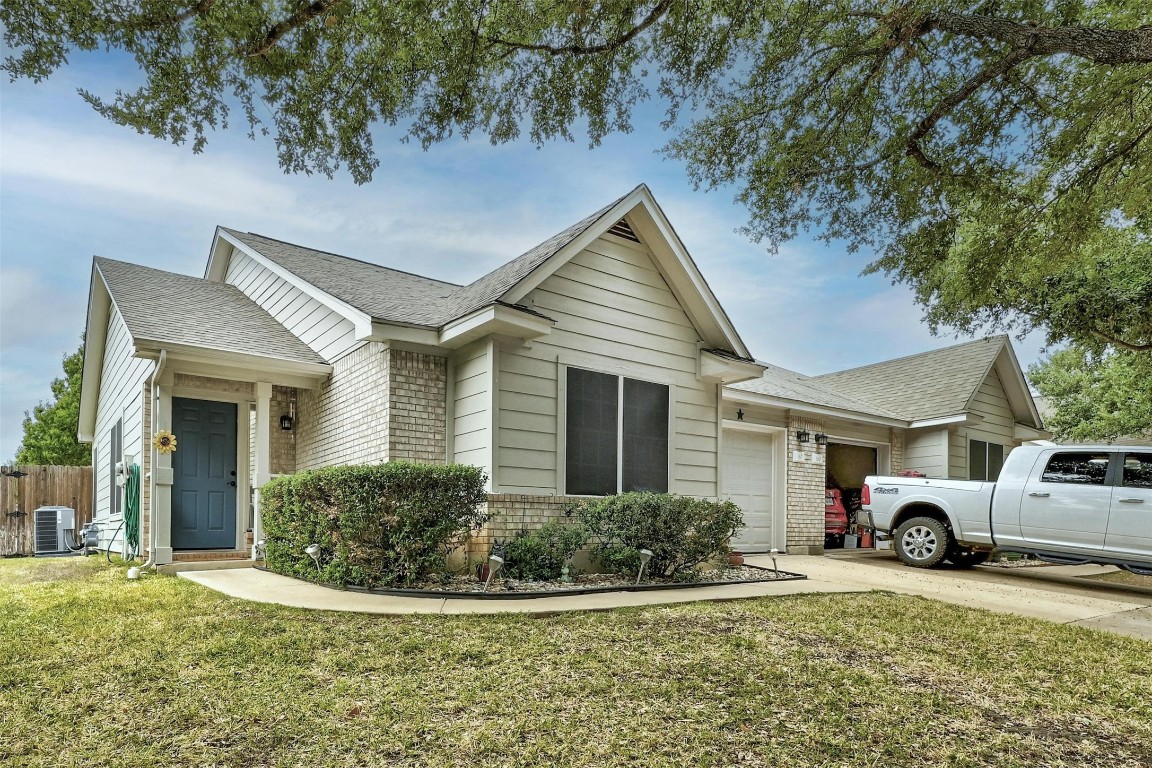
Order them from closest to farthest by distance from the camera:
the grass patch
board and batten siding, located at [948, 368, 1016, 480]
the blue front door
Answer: the grass patch, the blue front door, board and batten siding, located at [948, 368, 1016, 480]

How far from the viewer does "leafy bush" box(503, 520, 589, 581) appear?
734 cm

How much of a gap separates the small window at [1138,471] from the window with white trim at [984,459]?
6.91 m

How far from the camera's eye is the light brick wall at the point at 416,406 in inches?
309

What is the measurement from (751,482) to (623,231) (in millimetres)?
5140

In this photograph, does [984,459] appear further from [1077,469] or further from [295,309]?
[295,309]

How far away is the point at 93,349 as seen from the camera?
1351 centimetres

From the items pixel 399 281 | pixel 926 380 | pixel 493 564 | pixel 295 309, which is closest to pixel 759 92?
pixel 493 564

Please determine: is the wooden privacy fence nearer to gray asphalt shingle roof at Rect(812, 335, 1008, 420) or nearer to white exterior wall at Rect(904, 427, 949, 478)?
gray asphalt shingle roof at Rect(812, 335, 1008, 420)

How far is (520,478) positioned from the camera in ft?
25.6

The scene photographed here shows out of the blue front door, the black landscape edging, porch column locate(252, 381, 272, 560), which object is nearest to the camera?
the black landscape edging

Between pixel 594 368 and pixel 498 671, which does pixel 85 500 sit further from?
pixel 498 671

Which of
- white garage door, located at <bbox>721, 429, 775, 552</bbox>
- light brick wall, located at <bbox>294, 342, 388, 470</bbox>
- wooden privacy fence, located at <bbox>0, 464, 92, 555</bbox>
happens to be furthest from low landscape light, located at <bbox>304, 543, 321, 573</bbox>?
wooden privacy fence, located at <bbox>0, 464, 92, 555</bbox>

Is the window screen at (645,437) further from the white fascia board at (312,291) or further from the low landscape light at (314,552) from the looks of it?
the low landscape light at (314,552)

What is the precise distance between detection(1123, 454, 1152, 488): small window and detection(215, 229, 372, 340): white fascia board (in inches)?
354
